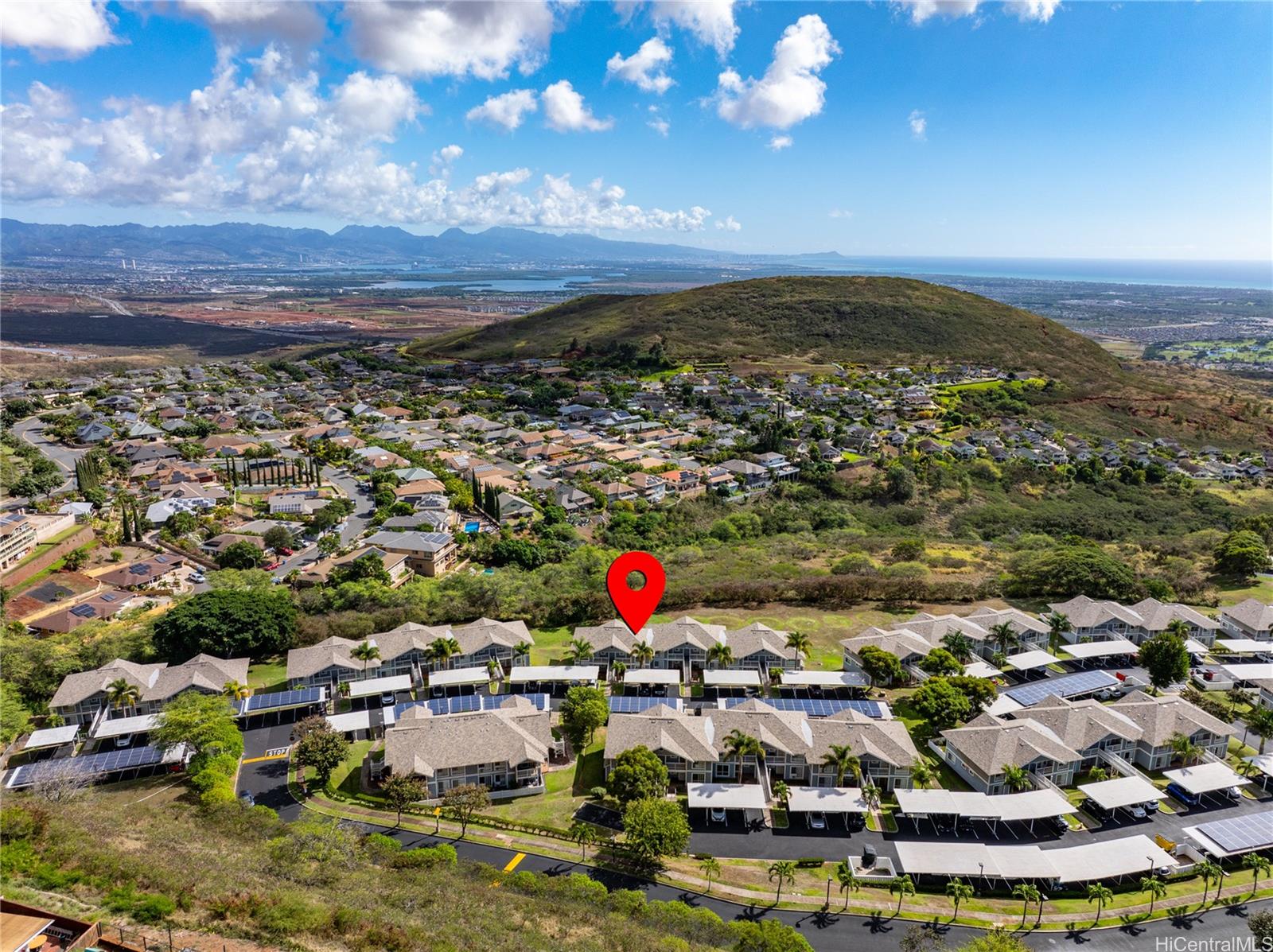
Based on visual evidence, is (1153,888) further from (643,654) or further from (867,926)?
(643,654)

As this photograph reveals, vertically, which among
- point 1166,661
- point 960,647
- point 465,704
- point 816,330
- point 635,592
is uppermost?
Result: point 816,330

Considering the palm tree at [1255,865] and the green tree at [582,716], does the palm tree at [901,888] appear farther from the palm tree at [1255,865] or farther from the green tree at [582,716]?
the green tree at [582,716]

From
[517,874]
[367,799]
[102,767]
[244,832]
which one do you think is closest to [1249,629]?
[517,874]

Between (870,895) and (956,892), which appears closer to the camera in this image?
(956,892)

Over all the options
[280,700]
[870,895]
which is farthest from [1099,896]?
[280,700]

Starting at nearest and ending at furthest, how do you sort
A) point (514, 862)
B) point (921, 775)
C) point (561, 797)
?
point (514, 862)
point (921, 775)
point (561, 797)

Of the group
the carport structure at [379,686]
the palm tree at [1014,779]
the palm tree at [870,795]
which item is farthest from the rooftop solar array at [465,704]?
the palm tree at [1014,779]

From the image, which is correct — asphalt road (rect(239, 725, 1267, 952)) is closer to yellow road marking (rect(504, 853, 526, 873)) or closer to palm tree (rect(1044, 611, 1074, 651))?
yellow road marking (rect(504, 853, 526, 873))

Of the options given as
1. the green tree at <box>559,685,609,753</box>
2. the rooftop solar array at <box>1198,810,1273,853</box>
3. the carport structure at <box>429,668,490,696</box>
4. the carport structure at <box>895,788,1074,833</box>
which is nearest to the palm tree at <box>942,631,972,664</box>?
the carport structure at <box>895,788,1074,833</box>
